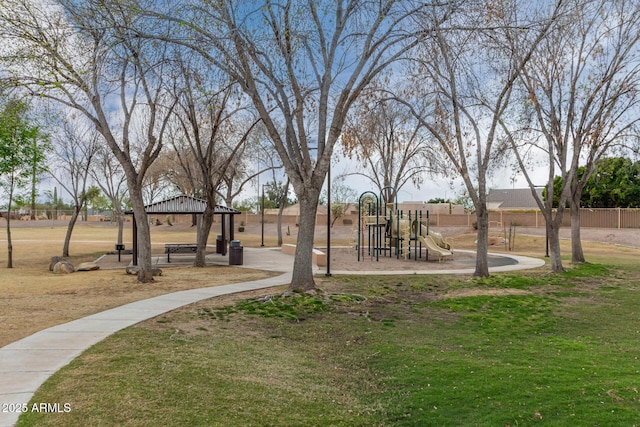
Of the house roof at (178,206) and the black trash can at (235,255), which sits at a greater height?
the house roof at (178,206)

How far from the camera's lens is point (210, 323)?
932cm

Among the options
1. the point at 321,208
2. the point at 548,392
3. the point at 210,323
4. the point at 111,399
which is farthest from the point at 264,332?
the point at 321,208

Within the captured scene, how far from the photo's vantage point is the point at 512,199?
85.1 metres

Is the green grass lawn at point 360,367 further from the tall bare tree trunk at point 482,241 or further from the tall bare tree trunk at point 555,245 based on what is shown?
the tall bare tree trunk at point 555,245

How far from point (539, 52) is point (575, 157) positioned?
4076 mm

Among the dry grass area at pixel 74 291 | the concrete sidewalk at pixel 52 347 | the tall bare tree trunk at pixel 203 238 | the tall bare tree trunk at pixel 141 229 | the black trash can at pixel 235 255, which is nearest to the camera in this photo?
the concrete sidewalk at pixel 52 347

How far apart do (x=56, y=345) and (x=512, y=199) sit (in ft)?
282

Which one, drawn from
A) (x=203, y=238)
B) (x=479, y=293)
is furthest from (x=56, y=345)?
(x=203, y=238)

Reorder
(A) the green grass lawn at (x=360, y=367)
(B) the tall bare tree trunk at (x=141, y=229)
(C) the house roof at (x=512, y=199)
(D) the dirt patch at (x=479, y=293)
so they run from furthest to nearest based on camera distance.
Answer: (C) the house roof at (x=512, y=199)
(B) the tall bare tree trunk at (x=141, y=229)
(D) the dirt patch at (x=479, y=293)
(A) the green grass lawn at (x=360, y=367)

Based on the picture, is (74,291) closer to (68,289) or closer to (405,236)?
(68,289)

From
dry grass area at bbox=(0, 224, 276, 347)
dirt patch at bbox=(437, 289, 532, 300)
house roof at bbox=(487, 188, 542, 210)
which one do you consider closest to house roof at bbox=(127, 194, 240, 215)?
dry grass area at bbox=(0, 224, 276, 347)

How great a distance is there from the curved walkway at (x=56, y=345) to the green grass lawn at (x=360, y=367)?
0.77ft

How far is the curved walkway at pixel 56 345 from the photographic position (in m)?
5.24

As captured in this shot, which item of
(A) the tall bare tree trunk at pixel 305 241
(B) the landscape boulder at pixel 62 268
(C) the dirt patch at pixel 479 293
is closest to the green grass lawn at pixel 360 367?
(A) the tall bare tree trunk at pixel 305 241
